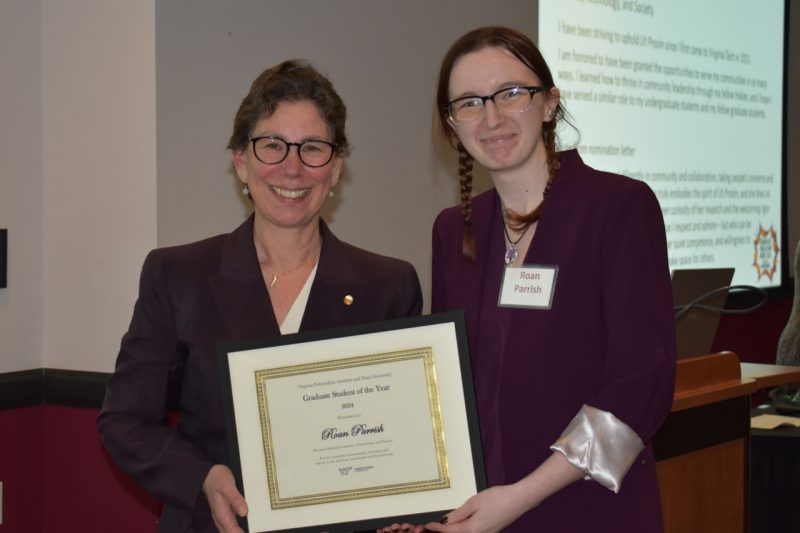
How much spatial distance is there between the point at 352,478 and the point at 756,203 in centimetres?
554

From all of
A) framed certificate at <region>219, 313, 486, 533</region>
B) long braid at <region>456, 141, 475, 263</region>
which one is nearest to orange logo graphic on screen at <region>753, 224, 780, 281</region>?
long braid at <region>456, 141, 475, 263</region>

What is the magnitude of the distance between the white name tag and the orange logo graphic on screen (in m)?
5.21

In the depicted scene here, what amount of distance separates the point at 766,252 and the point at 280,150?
18.3ft

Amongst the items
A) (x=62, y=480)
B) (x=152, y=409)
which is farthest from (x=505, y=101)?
(x=62, y=480)

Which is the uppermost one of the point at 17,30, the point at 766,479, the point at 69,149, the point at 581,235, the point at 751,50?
the point at 751,50

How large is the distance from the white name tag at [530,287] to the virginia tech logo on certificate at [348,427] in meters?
0.21

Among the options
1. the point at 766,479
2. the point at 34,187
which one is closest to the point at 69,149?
the point at 34,187

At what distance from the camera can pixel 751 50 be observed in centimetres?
658

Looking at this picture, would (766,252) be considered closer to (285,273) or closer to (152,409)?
(285,273)

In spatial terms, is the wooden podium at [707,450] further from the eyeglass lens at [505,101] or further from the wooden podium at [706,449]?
the eyeglass lens at [505,101]

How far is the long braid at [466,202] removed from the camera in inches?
77.6

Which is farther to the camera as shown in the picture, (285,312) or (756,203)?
(756,203)

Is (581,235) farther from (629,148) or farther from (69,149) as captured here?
(629,148)

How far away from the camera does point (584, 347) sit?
1.78 meters
